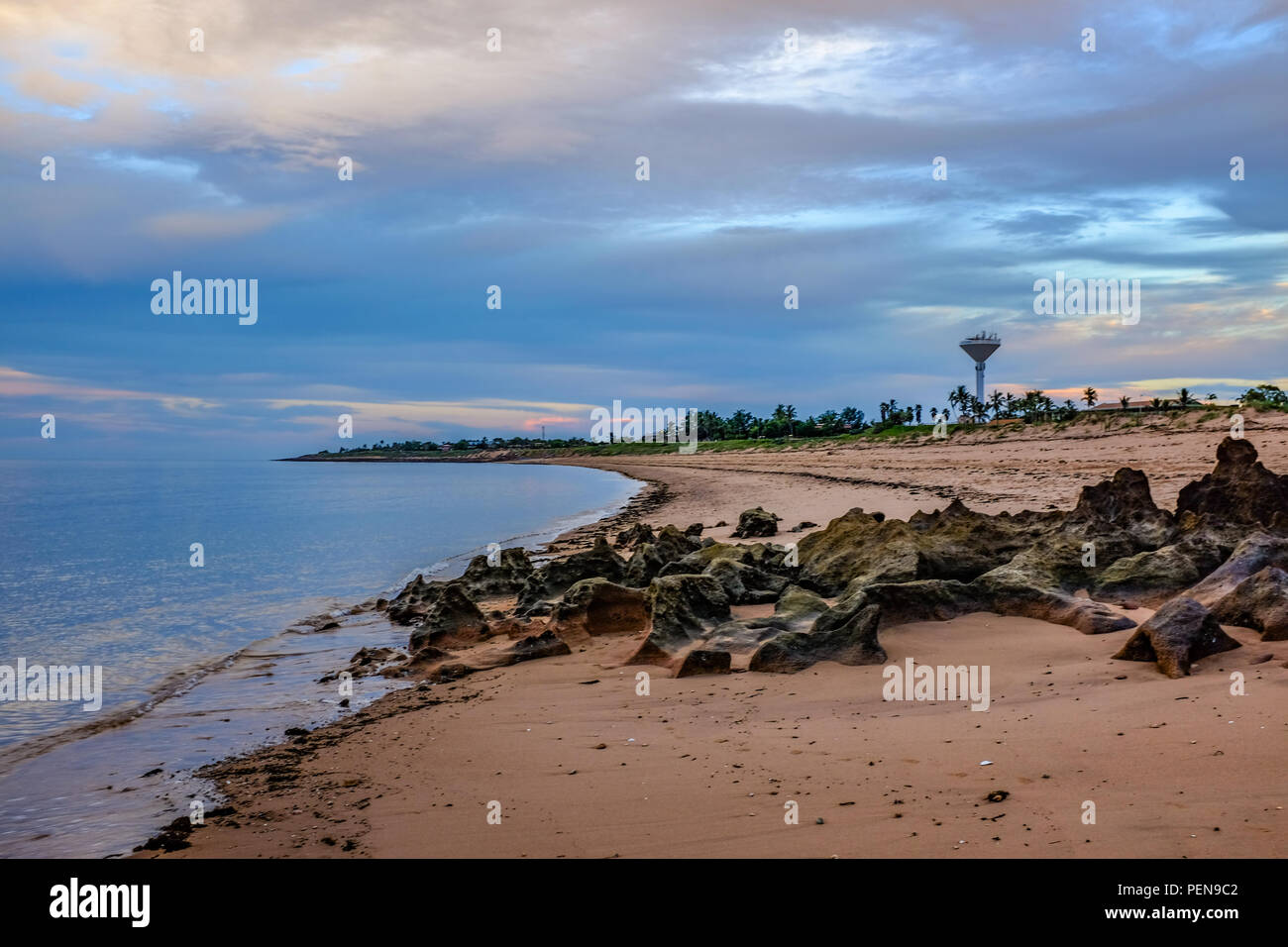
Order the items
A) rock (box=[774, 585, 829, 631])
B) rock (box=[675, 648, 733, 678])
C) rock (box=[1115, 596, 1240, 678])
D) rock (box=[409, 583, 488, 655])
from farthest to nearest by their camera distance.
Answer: rock (box=[409, 583, 488, 655]), rock (box=[774, 585, 829, 631]), rock (box=[675, 648, 733, 678]), rock (box=[1115, 596, 1240, 678])

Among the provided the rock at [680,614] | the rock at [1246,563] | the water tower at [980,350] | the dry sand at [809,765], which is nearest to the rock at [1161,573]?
the rock at [1246,563]

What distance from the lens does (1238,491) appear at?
43.2 feet

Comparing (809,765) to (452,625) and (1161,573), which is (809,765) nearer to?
(1161,573)

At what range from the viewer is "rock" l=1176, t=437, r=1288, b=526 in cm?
1270

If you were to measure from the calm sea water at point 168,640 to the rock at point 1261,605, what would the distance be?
9040 mm

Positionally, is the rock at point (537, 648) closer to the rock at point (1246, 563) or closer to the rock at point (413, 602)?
the rock at point (413, 602)

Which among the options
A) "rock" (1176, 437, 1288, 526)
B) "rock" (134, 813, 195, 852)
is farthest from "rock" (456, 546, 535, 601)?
"rock" (1176, 437, 1288, 526)

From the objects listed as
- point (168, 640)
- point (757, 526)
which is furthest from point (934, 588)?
point (168, 640)

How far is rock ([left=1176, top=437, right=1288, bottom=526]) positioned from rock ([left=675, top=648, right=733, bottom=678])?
7.40 meters

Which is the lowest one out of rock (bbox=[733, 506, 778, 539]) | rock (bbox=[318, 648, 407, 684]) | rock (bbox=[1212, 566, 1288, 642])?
rock (bbox=[318, 648, 407, 684])

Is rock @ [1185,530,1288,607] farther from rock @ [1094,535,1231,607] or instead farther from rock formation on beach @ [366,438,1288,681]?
rock @ [1094,535,1231,607]
